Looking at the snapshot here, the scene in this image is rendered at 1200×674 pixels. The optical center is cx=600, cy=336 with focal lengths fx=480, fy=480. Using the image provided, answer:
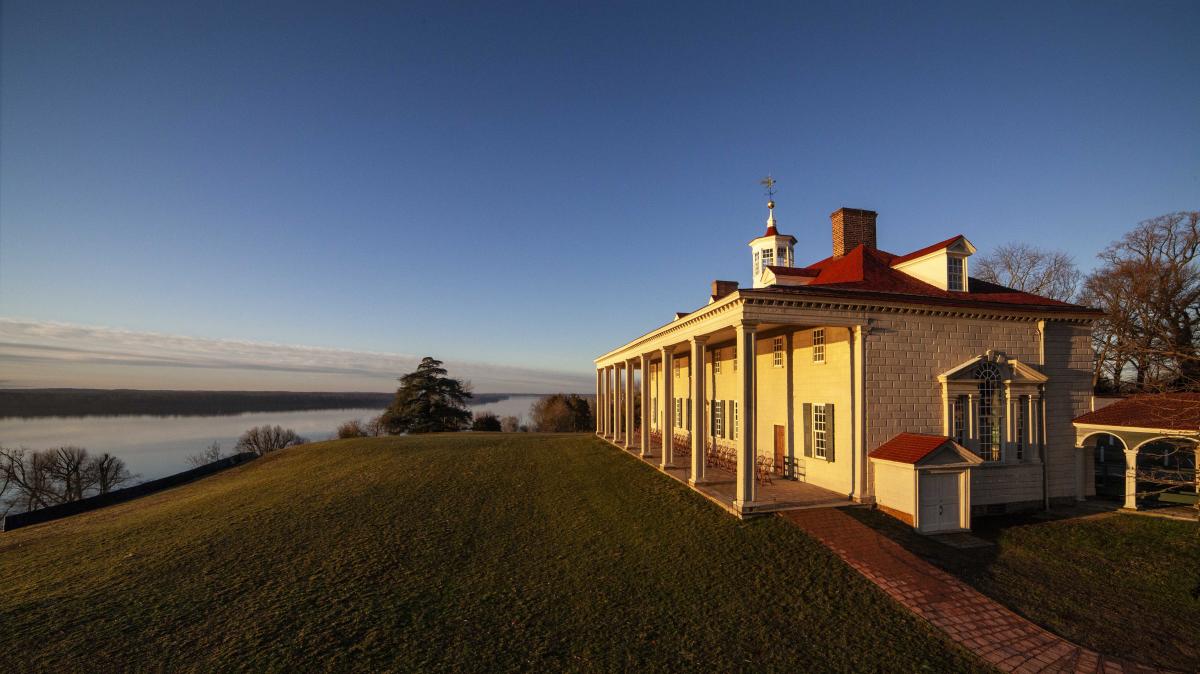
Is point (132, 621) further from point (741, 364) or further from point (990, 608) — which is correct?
point (990, 608)

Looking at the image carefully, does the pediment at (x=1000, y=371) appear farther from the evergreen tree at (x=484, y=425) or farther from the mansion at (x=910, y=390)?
the evergreen tree at (x=484, y=425)

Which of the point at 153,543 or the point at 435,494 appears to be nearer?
the point at 153,543

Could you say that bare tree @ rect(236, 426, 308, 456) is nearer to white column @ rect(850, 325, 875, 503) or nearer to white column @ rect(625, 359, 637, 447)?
white column @ rect(625, 359, 637, 447)

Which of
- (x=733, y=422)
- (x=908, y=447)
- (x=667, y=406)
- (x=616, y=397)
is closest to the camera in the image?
(x=908, y=447)

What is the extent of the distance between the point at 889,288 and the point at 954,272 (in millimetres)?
2592

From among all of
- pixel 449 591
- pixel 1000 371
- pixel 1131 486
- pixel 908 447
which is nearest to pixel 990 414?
pixel 1000 371

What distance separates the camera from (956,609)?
28.3 ft

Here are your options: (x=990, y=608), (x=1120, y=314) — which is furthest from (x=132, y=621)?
(x=1120, y=314)

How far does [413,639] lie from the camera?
7465 mm

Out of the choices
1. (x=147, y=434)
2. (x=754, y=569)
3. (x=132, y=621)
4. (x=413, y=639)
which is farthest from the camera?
(x=147, y=434)

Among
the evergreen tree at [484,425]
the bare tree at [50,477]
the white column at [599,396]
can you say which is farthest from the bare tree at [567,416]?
the bare tree at [50,477]

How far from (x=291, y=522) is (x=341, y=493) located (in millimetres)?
3129

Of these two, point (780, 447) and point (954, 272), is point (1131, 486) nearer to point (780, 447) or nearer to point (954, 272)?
point (954, 272)

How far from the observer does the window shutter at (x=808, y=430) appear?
16.2 meters
